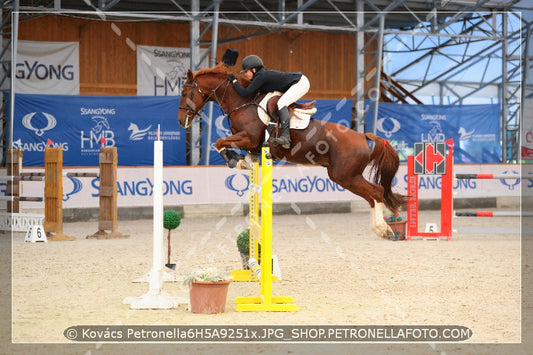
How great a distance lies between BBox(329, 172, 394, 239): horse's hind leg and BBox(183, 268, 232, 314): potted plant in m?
1.43

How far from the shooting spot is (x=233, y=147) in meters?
5.75

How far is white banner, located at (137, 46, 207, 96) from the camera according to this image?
1916cm

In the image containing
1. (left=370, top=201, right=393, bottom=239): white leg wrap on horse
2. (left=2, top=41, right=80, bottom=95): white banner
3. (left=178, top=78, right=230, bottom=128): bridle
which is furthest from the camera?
(left=2, top=41, right=80, bottom=95): white banner

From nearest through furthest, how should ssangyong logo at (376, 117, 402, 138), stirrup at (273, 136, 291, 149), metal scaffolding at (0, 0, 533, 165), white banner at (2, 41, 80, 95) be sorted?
stirrup at (273, 136, 291, 149) < metal scaffolding at (0, 0, 533, 165) < white banner at (2, 41, 80, 95) < ssangyong logo at (376, 117, 402, 138)

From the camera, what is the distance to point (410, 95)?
22641 mm

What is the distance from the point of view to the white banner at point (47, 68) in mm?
17875

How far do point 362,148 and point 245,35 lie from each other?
1368 centimetres

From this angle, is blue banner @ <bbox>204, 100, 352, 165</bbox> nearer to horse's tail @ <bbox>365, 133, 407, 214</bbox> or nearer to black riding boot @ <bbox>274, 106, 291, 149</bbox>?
horse's tail @ <bbox>365, 133, 407, 214</bbox>

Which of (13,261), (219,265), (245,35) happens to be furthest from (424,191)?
(13,261)

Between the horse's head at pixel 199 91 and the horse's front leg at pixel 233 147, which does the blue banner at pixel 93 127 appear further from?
the horse's front leg at pixel 233 147

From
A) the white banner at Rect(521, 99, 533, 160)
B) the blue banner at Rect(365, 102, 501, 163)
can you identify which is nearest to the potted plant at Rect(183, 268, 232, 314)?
the blue banner at Rect(365, 102, 501, 163)

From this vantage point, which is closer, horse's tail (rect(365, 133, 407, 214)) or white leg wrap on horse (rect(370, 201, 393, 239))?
white leg wrap on horse (rect(370, 201, 393, 239))

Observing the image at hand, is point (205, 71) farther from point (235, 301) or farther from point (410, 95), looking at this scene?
point (410, 95)

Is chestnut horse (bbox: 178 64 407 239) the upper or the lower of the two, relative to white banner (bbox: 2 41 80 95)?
lower
